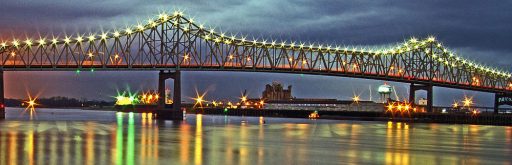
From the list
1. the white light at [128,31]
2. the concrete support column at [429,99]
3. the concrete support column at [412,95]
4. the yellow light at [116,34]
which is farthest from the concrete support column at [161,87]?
the concrete support column at [429,99]

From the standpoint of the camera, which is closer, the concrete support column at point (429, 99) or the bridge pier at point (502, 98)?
the concrete support column at point (429, 99)

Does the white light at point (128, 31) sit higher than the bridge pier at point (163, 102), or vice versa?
the white light at point (128, 31)

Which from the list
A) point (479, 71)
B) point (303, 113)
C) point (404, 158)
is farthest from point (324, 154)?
point (479, 71)

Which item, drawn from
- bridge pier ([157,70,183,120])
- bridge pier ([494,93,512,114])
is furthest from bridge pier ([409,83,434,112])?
bridge pier ([157,70,183,120])

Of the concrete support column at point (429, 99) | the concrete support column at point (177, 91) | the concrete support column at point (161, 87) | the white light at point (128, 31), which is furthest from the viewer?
the concrete support column at point (429, 99)

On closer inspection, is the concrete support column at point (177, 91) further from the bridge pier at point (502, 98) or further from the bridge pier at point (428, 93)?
the bridge pier at point (502, 98)

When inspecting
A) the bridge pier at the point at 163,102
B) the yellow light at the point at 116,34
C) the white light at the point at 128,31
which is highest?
the white light at the point at 128,31

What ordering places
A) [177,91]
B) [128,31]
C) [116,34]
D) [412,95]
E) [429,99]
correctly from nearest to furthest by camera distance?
[177,91] < [116,34] < [128,31] < [429,99] < [412,95]

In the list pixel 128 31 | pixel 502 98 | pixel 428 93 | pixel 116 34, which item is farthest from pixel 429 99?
pixel 116 34

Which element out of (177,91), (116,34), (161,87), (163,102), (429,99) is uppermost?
(116,34)

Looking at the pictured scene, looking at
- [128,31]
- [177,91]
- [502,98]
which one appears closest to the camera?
[177,91]

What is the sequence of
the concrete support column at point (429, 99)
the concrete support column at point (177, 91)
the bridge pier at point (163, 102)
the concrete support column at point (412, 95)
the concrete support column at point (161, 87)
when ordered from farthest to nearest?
1. the concrete support column at point (412, 95)
2. the concrete support column at point (429, 99)
3. the concrete support column at point (161, 87)
4. the bridge pier at point (163, 102)
5. the concrete support column at point (177, 91)

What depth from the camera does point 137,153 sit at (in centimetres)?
3753

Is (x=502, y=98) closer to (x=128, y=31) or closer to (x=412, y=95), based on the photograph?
(x=412, y=95)
